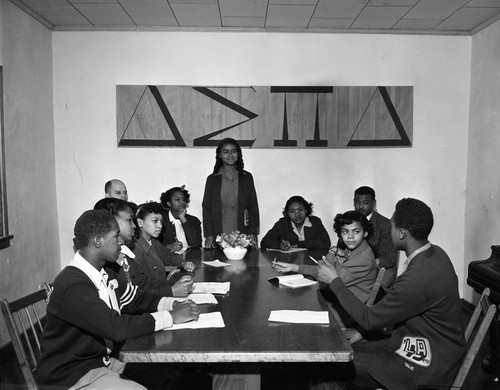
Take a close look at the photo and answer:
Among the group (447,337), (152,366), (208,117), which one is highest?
(208,117)

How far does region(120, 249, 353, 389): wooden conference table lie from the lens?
1.76 meters

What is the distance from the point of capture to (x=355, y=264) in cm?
298

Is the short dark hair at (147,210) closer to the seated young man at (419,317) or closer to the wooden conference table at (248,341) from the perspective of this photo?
the wooden conference table at (248,341)

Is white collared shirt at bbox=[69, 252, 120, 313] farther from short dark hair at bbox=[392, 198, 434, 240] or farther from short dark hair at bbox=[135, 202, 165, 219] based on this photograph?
short dark hair at bbox=[392, 198, 434, 240]

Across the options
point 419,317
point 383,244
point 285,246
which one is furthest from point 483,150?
point 419,317

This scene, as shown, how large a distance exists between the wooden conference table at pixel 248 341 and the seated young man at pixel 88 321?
0.10 meters

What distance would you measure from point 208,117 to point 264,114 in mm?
582

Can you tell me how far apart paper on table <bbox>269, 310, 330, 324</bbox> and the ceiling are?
297 centimetres

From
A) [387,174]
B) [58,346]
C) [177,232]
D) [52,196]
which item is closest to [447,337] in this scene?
[58,346]

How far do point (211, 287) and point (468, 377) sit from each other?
2003 mm

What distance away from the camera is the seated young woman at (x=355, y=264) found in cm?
298

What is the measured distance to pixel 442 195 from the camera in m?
5.23

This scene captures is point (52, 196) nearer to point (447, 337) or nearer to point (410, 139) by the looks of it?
point (410, 139)

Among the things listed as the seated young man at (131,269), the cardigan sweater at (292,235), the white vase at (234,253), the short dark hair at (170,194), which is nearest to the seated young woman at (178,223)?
the short dark hair at (170,194)
